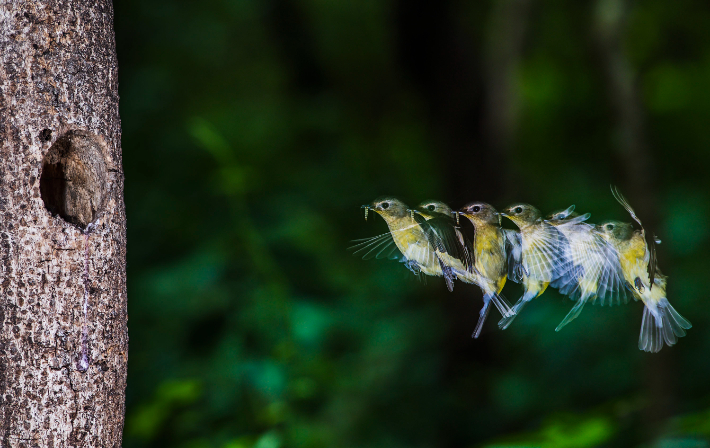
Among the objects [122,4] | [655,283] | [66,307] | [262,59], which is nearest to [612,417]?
[655,283]

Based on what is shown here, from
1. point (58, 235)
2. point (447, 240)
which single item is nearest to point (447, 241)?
point (447, 240)

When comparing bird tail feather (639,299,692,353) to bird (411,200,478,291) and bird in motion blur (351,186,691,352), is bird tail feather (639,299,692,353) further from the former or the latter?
bird (411,200,478,291)

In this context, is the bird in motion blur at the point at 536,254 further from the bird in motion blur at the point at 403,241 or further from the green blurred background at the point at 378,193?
the green blurred background at the point at 378,193

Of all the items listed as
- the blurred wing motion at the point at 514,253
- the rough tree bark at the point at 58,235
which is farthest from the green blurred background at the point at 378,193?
the rough tree bark at the point at 58,235

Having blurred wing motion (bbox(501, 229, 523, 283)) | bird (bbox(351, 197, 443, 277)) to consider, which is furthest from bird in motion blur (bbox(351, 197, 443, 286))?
blurred wing motion (bbox(501, 229, 523, 283))

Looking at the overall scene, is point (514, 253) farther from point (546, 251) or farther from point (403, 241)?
point (403, 241)

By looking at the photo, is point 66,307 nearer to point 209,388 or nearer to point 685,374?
point 209,388
